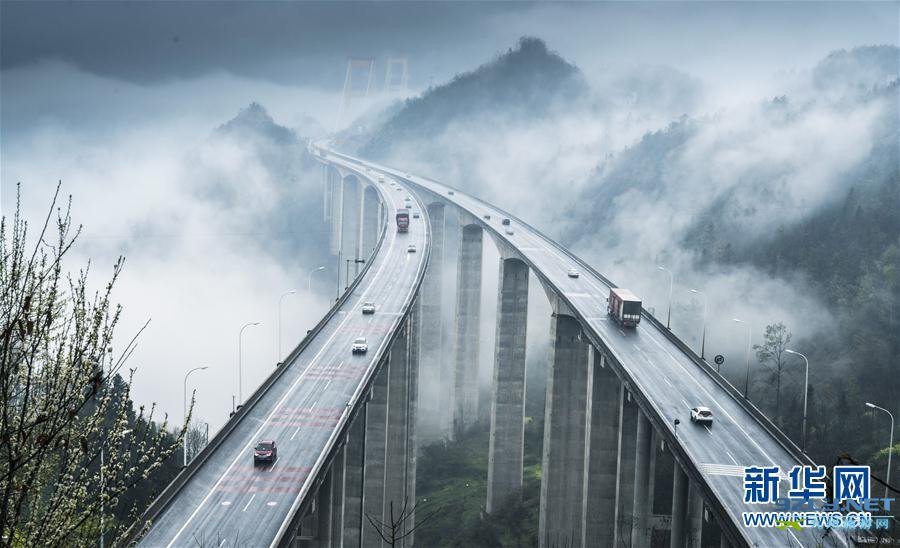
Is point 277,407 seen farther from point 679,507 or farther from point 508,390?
point 508,390

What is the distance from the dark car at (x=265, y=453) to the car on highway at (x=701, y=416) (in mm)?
25227

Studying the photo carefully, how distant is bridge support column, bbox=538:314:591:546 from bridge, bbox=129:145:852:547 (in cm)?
14

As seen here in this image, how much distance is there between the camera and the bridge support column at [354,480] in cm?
6334

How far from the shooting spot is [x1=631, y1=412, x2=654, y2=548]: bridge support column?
60469 mm

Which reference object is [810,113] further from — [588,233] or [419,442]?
[419,442]

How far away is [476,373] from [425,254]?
2427cm

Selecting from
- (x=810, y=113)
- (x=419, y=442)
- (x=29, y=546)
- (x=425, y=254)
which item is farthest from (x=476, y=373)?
(x=29, y=546)

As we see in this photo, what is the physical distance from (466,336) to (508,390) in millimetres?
25395

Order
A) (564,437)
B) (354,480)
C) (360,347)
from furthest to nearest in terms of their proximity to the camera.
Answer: (564,437)
(360,347)
(354,480)

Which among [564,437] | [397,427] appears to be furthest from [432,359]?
[564,437]

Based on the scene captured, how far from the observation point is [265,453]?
48188mm

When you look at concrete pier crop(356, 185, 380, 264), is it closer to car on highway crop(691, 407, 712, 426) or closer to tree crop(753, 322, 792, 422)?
tree crop(753, 322, 792, 422)

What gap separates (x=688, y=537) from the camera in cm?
5325

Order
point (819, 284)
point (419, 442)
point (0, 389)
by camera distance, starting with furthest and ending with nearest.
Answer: point (419, 442), point (819, 284), point (0, 389)
